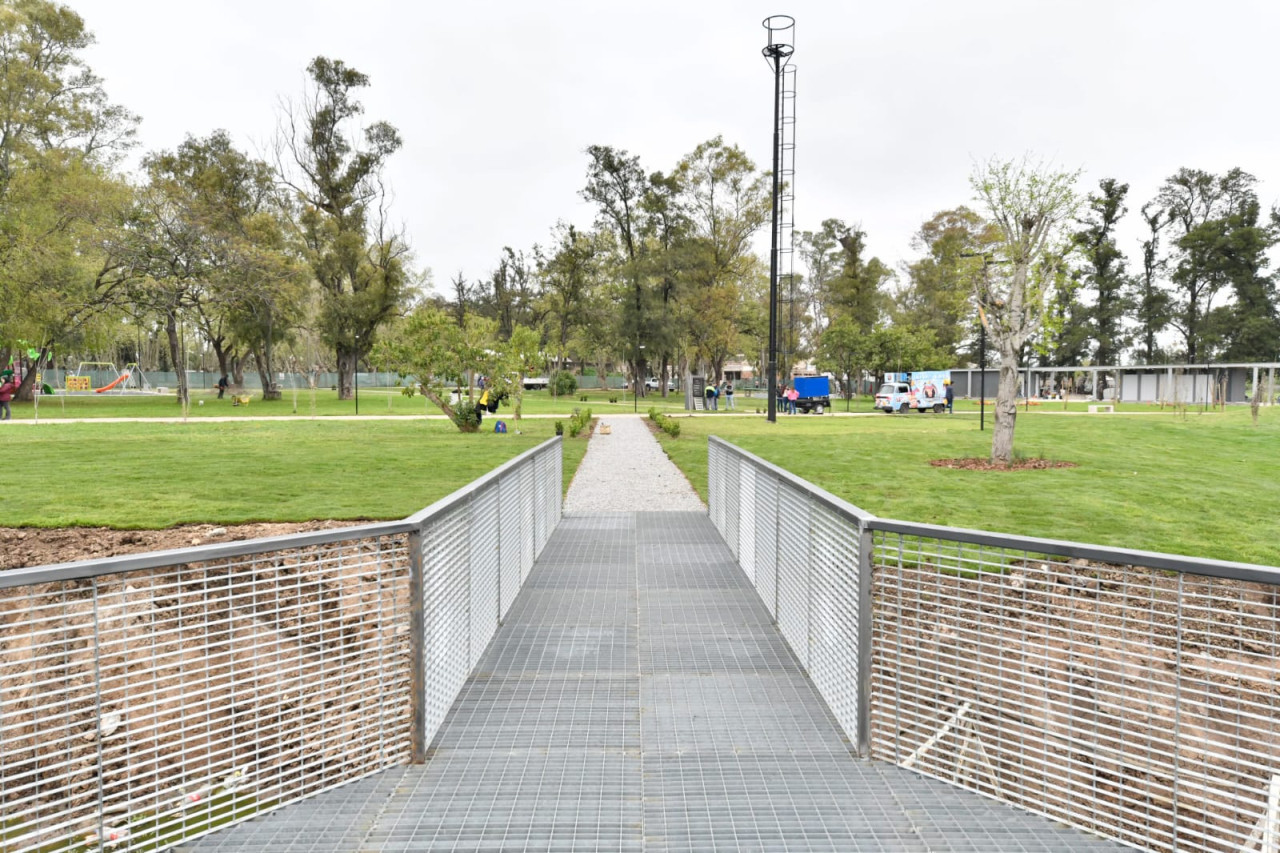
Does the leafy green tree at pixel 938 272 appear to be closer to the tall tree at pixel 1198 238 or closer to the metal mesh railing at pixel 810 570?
the tall tree at pixel 1198 238

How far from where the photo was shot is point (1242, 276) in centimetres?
6191

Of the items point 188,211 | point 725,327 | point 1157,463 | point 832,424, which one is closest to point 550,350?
point 725,327

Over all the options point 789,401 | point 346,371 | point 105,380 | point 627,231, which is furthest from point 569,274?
point 105,380

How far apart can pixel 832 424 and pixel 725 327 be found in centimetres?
2687

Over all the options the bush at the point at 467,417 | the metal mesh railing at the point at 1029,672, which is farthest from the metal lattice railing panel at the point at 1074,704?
the bush at the point at 467,417

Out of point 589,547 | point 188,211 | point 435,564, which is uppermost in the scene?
point 188,211

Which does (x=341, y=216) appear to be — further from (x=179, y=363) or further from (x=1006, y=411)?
(x=1006, y=411)

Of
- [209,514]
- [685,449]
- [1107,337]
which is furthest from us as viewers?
[1107,337]

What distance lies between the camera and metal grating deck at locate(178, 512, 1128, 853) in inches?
113

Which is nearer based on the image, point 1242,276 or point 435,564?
point 435,564

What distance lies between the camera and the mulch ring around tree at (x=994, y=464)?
1441 cm

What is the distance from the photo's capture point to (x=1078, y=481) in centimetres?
1265

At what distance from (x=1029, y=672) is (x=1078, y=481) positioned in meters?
10.3

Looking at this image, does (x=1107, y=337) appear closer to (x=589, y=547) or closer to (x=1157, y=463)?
(x=1157, y=463)
